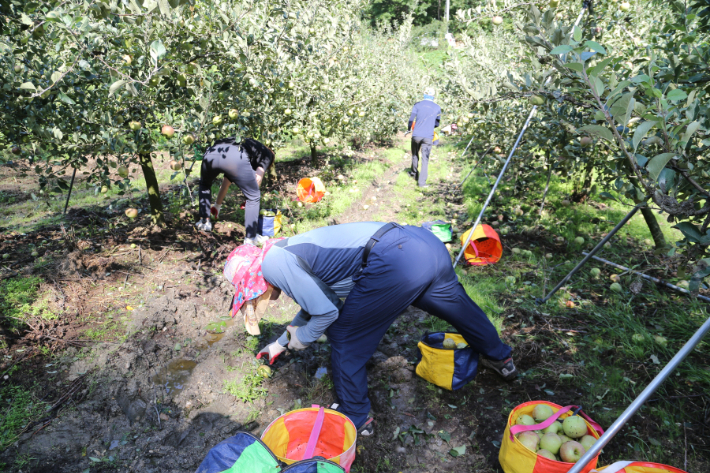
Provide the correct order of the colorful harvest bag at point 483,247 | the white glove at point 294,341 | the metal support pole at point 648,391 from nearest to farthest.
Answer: the metal support pole at point 648,391
the white glove at point 294,341
the colorful harvest bag at point 483,247

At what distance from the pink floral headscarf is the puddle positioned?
3.70ft

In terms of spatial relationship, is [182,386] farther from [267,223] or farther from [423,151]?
[423,151]

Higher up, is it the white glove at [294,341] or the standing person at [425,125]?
the standing person at [425,125]

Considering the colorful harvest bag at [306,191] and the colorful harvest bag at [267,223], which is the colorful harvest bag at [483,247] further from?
the colorful harvest bag at [306,191]

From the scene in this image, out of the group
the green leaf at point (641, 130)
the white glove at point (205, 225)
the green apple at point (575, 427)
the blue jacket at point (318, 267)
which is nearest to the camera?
the green leaf at point (641, 130)

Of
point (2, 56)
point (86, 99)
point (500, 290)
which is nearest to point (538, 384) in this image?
point (500, 290)

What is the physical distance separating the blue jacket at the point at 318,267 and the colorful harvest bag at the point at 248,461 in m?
0.67

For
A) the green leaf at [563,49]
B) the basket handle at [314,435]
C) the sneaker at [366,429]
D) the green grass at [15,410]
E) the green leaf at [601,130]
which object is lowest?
the green grass at [15,410]

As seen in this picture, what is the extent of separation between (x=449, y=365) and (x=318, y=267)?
4.04 ft

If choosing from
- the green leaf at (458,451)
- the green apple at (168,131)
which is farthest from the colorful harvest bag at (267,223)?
the green leaf at (458,451)

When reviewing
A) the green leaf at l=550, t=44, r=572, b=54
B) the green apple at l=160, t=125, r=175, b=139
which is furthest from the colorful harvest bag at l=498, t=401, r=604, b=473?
the green apple at l=160, t=125, r=175, b=139

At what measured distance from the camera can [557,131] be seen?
363cm

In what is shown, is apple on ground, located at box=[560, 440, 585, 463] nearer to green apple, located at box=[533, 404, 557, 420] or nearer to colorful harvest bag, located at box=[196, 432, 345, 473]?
green apple, located at box=[533, 404, 557, 420]

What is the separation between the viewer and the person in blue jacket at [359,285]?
2.27 meters
